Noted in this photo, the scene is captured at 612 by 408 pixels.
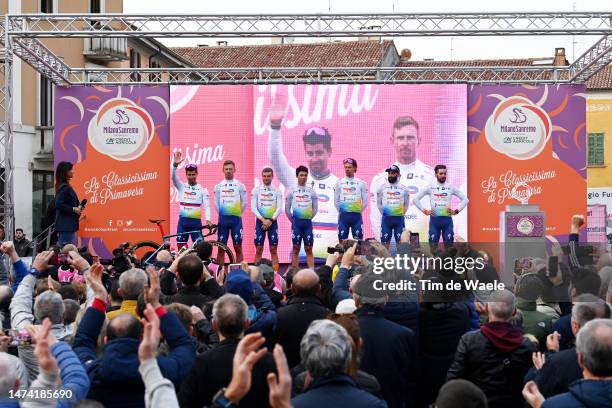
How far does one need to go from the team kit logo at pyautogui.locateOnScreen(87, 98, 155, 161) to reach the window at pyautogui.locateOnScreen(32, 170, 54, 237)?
5898 millimetres

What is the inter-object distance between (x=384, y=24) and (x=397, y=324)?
1046cm

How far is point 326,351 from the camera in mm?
3688

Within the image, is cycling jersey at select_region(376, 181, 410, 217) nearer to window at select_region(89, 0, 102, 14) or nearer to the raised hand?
the raised hand

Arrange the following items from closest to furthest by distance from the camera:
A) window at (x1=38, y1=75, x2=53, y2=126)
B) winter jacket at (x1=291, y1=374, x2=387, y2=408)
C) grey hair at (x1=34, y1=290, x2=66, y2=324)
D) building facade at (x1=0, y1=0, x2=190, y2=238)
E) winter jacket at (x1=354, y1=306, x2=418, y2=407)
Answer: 1. winter jacket at (x1=291, y1=374, x2=387, y2=408)
2. grey hair at (x1=34, y1=290, x2=66, y2=324)
3. winter jacket at (x1=354, y1=306, x2=418, y2=407)
4. building facade at (x1=0, y1=0, x2=190, y2=238)
5. window at (x1=38, y1=75, x2=53, y2=126)

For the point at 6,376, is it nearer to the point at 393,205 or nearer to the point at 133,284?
the point at 133,284

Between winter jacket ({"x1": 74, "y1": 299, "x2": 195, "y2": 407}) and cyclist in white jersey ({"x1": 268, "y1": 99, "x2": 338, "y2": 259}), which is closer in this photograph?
winter jacket ({"x1": 74, "y1": 299, "x2": 195, "y2": 407})

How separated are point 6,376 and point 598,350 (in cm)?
235

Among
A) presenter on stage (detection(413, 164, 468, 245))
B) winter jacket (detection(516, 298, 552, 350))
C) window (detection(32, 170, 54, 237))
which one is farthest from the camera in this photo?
window (detection(32, 170, 54, 237))

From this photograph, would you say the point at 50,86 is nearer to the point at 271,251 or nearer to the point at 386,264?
the point at 271,251

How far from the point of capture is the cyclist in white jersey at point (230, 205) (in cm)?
1764

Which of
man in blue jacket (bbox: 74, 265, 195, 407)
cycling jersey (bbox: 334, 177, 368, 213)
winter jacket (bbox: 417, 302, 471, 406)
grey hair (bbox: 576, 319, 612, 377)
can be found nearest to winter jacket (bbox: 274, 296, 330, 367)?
winter jacket (bbox: 417, 302, 471, 406)

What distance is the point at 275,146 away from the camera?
17.9 metres

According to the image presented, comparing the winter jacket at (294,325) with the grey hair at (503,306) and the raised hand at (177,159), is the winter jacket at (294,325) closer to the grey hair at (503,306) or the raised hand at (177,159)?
the grey hair at (503,306)

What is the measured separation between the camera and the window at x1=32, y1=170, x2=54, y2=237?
2359cm
